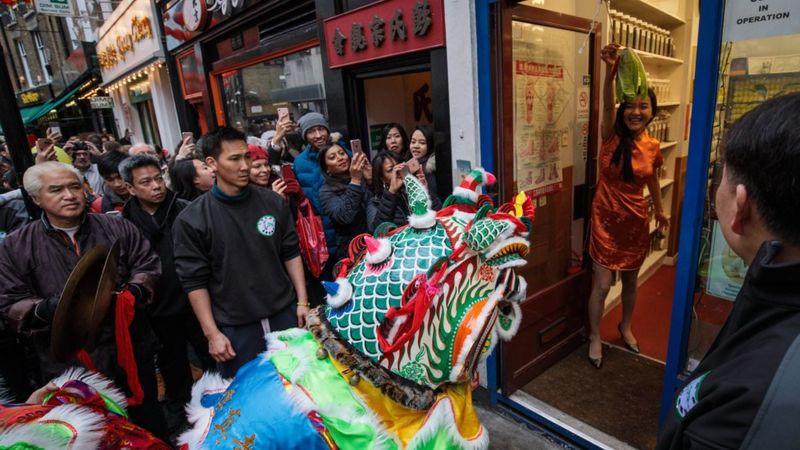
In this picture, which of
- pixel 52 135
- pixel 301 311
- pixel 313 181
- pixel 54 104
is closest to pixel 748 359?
pixel 301 311

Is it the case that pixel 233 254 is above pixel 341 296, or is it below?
below

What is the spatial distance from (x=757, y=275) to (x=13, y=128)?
374cm

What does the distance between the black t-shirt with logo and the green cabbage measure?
2202 mm

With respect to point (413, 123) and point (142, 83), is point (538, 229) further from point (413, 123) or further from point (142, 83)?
point (142, 83)

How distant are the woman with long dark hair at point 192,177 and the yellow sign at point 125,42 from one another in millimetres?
6159

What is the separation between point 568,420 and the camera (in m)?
2.55

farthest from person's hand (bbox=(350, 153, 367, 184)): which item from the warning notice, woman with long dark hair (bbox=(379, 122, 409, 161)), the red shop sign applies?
the warning notice

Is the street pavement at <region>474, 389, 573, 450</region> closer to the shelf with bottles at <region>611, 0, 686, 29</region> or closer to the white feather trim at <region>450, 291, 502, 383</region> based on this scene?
the white feather trim at <region>450, 291, 502, 383</region>

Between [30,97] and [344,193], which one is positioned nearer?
[344,193]

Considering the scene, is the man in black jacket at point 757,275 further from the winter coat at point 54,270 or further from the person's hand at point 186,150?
Result: the person's hand at point 186,150

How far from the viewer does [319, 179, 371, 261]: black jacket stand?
271cm

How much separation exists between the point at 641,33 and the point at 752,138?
3.78 m

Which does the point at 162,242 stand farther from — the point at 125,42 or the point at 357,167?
the point at 125,42

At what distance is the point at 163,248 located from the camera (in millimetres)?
2711
